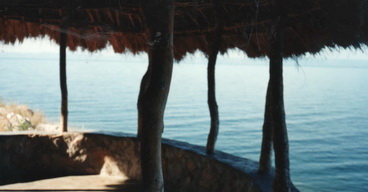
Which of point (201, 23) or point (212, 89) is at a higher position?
point (201, 23)

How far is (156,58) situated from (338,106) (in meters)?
22.5

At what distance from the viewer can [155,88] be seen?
2.41m

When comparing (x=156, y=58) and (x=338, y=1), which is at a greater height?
(x=338, y=1)

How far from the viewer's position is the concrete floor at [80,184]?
15.2 feet

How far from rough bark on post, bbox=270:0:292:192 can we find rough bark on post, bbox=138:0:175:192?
89 centimetres

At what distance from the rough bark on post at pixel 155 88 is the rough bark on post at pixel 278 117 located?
89 centimetres

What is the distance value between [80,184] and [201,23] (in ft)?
8.11

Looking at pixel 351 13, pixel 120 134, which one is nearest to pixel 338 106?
pixel 120 134

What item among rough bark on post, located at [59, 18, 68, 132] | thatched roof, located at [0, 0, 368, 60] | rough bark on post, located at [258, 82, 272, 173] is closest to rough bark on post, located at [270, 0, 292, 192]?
thatched roof, located at [0, 0, 368, 60]

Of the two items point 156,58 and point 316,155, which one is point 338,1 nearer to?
point 156,58

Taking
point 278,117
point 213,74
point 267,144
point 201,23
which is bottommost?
point 267,144

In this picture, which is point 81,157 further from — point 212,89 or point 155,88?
point 155,88

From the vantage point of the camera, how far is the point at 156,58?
2439 mm

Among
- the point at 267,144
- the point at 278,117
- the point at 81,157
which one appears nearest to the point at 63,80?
the point at 81,157
